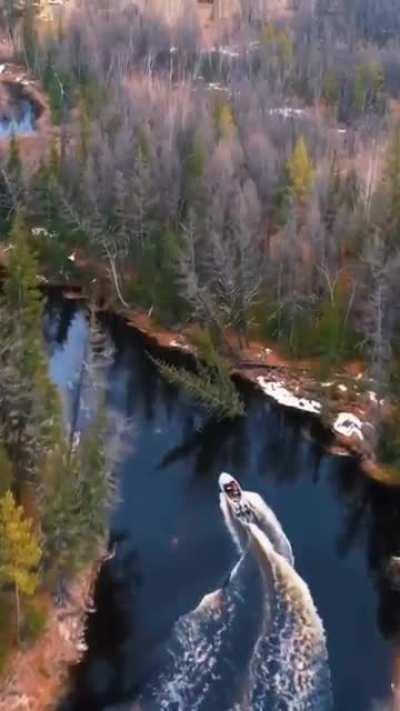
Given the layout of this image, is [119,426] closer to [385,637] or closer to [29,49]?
[385,637]

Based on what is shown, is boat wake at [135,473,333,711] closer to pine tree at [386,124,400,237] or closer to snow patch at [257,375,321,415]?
snow patch at [257,375,321,415]

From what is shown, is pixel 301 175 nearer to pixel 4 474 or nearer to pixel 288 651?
pixel 4 474

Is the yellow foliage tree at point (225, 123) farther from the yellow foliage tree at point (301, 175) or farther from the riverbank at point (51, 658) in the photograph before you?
the riverbank at point (51, 658)

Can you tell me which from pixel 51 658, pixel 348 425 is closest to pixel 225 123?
pixel 348 425

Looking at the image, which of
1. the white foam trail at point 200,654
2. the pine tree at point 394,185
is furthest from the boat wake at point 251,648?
the pine tree at point 394,185

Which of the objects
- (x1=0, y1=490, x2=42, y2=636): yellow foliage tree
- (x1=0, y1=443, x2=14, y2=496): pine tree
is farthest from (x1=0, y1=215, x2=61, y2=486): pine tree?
(x1=0, y1=490, x2=42, y2=636): yellow foliage tree

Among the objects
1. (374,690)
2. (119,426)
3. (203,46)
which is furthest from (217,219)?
(203,46)

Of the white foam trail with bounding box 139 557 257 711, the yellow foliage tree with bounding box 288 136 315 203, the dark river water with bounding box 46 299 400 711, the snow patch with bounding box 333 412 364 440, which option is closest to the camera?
the white foam trail with bounding box 139 557 257 711
